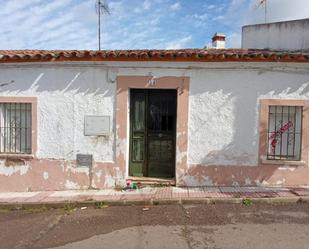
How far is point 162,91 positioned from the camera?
796 centimetres

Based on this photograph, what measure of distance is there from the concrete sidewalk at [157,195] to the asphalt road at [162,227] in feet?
0.71

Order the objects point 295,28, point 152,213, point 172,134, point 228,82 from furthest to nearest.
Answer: point 295,28 → point 172,134 → point 228,82 → point 152,213

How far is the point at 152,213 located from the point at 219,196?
5.12ft

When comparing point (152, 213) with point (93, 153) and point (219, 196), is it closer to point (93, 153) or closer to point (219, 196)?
point (219, 196)

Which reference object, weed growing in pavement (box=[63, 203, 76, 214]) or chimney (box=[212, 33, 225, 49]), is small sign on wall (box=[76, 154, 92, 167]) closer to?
weed growing in pavement (box=[63, 203, 76, 214])

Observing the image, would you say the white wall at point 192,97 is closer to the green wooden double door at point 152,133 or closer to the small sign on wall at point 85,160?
the small sign on wall at point 85,160

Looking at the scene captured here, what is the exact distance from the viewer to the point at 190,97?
759 centimetres

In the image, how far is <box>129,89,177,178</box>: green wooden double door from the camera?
8.02 meters

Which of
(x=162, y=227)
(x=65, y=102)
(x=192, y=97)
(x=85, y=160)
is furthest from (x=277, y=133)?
(x=65, y=102)

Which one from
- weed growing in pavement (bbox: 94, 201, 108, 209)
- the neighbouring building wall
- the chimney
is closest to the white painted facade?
weed growing in pavement (bbox: 94, 201, 108, 209)

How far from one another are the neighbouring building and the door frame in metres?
0.02

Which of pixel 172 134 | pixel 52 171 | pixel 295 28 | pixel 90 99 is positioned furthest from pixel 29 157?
pixel 295 28

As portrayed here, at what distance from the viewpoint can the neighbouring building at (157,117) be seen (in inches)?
292

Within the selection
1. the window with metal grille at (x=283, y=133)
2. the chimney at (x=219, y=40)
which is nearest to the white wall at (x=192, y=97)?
the window with metal grille at (x=283, y=133)
